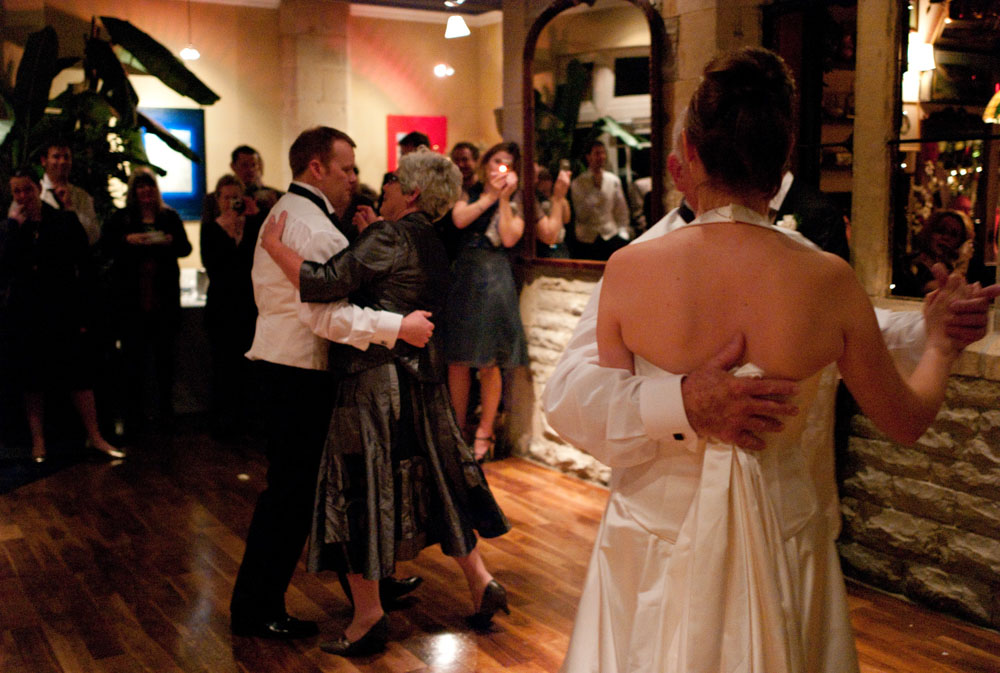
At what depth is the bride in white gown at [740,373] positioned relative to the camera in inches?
55.5

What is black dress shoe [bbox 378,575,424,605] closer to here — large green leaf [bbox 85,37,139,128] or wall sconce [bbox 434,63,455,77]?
large green leaf [bbox 85,37,139,128]

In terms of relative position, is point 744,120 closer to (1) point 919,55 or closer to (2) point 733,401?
(2) point 733,401

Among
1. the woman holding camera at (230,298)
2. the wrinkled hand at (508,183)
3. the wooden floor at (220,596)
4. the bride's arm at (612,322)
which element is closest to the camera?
the bride's arm at (612,322)

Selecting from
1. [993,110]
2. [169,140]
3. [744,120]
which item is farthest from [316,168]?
[169,140]

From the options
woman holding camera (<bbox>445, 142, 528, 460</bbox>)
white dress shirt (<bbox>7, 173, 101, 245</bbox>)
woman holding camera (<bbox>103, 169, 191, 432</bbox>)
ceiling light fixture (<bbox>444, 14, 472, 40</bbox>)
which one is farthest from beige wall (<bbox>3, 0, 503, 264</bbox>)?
woman holding camera (<bbox>445, 142, 528, 460</bbox>)

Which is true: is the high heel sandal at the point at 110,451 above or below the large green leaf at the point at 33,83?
below

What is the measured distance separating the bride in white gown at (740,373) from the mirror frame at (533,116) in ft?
10.6

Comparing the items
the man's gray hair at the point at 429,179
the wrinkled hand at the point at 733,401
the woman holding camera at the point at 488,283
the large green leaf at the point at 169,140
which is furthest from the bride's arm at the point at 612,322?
the large green leaf at the point at 169,140

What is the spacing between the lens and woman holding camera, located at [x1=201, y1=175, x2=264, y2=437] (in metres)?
6.45

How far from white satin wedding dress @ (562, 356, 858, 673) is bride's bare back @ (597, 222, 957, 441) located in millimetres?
58

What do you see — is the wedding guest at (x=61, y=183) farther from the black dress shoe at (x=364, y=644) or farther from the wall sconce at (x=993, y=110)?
the wall sconce at (x=993, y=110)

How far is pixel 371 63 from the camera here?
10367 millimetres

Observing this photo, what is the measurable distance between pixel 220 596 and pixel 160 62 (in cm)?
470

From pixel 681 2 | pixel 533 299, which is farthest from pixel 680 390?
pixel 533 299
